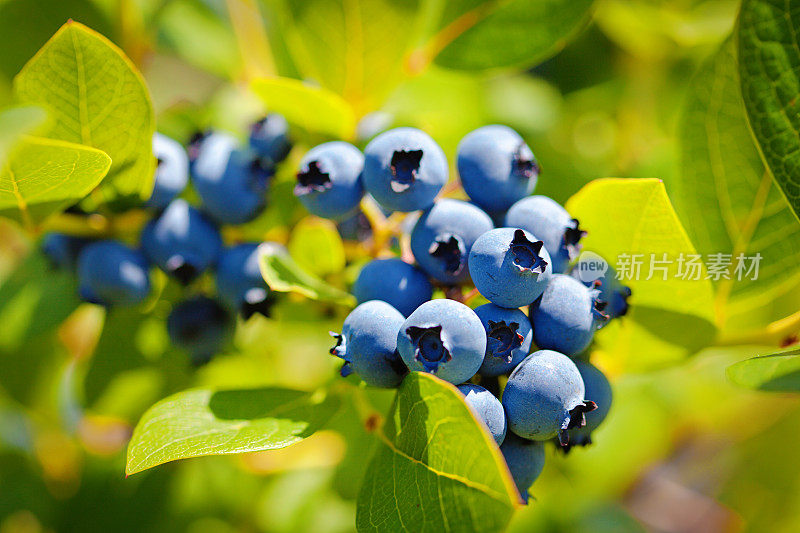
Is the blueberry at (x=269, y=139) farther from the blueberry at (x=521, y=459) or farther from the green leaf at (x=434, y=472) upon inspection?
the blueberry at (x=521, y=459)

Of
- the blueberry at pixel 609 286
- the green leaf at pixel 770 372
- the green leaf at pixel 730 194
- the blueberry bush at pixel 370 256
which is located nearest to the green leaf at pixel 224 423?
the blueberry bush at pixel 370 256

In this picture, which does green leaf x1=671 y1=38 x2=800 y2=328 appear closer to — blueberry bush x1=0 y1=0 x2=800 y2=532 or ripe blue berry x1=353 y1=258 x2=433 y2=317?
blueberry bush x1=0 y1=0 x2=800 y2=532

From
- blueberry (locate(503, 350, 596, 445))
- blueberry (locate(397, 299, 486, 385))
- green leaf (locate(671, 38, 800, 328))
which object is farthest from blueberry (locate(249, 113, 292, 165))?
green leaf (locate(671, 38, 800, 328))

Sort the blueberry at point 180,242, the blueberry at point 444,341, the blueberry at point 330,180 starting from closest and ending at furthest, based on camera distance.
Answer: the blueberry at point 444,341 → the blueberry at point 330,180 → the blueberry at point 180,242

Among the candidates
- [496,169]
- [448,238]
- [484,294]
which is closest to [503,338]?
[484,294]

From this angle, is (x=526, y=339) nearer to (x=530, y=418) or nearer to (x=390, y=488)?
(x=530, y=418)
